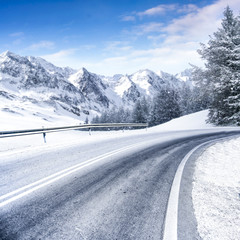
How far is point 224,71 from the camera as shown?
20.1 meters

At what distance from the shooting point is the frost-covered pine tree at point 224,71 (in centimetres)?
1983

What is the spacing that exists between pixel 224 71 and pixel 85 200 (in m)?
22.7

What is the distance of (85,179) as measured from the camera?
182 inches

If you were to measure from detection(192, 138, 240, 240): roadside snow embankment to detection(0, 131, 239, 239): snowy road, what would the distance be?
A: 0.88ft

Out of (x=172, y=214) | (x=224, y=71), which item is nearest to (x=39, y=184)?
(x=172, y=214)

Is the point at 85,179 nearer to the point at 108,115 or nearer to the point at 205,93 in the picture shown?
the point at 205,93

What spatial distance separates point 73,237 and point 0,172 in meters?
4.08

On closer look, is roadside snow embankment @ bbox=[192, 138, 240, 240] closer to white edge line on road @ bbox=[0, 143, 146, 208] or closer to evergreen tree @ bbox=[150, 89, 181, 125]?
white edge line on road @ bbox=[0, 143, 146, 208]

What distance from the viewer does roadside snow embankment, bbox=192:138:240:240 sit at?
268 cm

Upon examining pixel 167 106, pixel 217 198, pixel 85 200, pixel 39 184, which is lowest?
pixel 217 198

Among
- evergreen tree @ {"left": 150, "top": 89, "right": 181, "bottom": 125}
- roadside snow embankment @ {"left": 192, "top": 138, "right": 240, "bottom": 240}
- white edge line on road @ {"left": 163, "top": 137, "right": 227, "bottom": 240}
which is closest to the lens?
white edge line on road @ {"left": 163, "top": 137, "right": 227, "bottom": 240}

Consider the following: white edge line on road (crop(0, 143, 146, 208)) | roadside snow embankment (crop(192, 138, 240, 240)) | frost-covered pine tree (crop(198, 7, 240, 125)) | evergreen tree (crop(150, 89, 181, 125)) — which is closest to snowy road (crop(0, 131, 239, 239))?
white edge line on road (crop(0, 143, 146, 208))

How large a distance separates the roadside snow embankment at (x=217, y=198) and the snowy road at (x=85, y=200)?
27cm

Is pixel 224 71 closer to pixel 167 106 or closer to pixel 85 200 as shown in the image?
pixel 85 200
